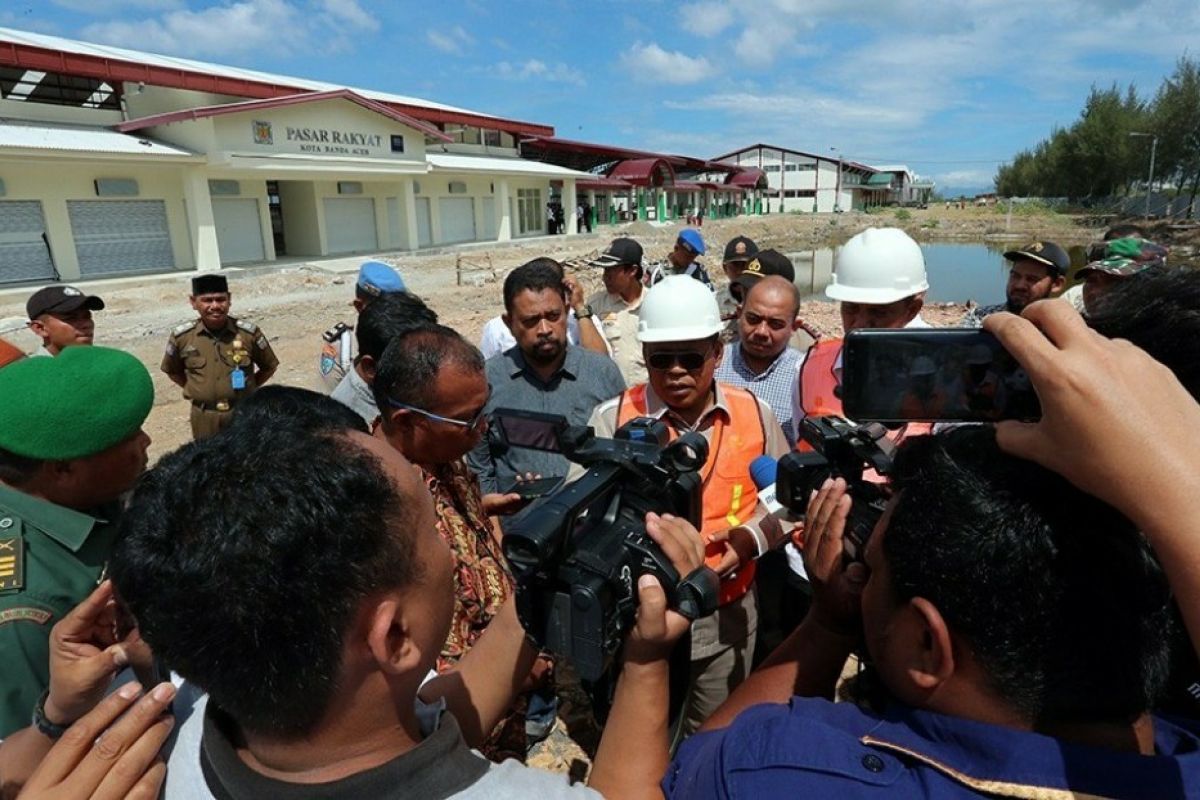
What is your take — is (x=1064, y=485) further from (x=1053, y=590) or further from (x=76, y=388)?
(x=76, y=388)

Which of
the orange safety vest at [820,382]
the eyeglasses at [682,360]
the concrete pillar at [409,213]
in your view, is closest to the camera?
the eyeglasses at [682,360]

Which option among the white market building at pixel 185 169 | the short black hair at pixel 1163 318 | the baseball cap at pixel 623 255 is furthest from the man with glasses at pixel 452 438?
the white market building at pixel 185 169

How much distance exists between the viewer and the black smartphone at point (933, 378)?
0.97m

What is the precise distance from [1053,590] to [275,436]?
1.04 m

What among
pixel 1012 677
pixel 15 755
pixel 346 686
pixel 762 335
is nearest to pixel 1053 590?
pixel 1012 677

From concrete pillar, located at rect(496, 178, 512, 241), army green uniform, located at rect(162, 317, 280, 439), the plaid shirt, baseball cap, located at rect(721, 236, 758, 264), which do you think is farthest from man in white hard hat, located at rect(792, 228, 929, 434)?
concrete pillar, located at rect(496, 178, 512, 241)


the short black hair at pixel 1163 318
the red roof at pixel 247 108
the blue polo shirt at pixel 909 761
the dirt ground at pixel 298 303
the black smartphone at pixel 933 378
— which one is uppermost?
the red roof at pixel 247 108

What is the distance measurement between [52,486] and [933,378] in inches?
69.9

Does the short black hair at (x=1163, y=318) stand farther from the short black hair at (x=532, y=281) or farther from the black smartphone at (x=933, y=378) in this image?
the short black hair at (x=532, y=281)

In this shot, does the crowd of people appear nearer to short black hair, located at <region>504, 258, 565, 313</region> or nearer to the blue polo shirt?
the blue polo shirt

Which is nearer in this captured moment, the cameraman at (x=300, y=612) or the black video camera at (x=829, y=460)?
the cameraman at (x=300, y=612)

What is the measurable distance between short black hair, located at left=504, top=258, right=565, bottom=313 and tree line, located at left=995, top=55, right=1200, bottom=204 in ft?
162

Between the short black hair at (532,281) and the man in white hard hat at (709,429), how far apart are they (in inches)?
37.6

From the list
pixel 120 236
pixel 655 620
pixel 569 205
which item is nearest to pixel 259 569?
pixel 655 620
